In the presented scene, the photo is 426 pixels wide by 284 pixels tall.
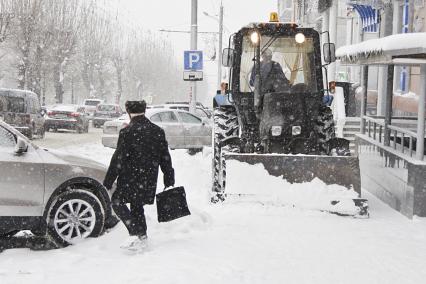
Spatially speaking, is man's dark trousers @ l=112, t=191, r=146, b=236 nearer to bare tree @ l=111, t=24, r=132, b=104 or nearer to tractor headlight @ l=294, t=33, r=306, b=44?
tractor headlight @ l=294, t=33, r=306, b=44

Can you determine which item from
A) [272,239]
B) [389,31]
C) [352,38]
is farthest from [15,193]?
[352,38]

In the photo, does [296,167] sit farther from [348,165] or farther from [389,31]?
[389,31]

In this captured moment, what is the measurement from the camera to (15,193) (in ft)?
22.2

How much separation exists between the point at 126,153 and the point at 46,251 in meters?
1.33

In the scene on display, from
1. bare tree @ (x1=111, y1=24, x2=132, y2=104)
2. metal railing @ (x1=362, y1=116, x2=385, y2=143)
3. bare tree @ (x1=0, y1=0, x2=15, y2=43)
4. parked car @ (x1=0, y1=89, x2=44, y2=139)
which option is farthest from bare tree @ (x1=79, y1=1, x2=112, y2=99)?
metal railing @ (x1=362, y1=116, x2=385, y2=143)

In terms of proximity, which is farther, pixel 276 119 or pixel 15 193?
pixel 276 119

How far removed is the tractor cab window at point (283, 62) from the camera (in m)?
10.4

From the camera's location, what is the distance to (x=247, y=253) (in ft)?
22.4

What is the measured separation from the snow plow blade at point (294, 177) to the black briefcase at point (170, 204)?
7.00ft

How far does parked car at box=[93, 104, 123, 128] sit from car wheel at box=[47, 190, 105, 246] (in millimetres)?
29192

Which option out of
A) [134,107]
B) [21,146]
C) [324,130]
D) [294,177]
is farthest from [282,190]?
[21,146]

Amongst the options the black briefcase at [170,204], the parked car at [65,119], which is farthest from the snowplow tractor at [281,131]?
the parked car at [65,119]

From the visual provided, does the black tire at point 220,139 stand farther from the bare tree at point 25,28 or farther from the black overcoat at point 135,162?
the bare tree at point 25,28

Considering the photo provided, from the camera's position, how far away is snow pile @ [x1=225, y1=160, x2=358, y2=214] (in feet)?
29.9
